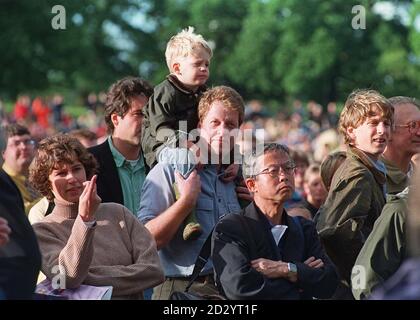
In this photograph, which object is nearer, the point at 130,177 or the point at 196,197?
the point at 196,197

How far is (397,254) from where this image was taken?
572 centimetres

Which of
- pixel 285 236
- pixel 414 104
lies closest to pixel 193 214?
pixel 285 236

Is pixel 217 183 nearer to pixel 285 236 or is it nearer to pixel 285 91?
pixel 285 236

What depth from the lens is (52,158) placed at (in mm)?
6387

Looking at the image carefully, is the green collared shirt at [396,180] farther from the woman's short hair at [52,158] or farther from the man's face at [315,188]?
the woman's short hair at [52,158]

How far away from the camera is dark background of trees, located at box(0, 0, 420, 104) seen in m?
53.6

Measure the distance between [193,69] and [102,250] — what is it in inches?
61.9

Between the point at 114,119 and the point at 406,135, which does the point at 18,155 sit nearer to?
the point at 114,119

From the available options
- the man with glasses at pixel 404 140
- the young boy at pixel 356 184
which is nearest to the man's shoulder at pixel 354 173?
the young boy at pixel 356 184

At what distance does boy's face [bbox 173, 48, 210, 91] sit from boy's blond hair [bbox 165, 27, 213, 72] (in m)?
0.03

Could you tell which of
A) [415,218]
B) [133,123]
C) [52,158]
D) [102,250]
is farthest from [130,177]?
[415,218]

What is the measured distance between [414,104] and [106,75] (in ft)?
221

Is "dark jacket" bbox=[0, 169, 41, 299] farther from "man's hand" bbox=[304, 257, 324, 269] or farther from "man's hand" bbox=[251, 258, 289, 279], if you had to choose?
"man's hand" bbox=[304, 257, 324, 269]

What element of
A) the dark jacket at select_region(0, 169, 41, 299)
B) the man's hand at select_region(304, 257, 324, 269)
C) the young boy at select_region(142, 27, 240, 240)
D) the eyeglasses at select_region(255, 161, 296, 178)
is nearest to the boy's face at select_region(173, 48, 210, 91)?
the young boy at select_region(142, 27, 240, 240)
